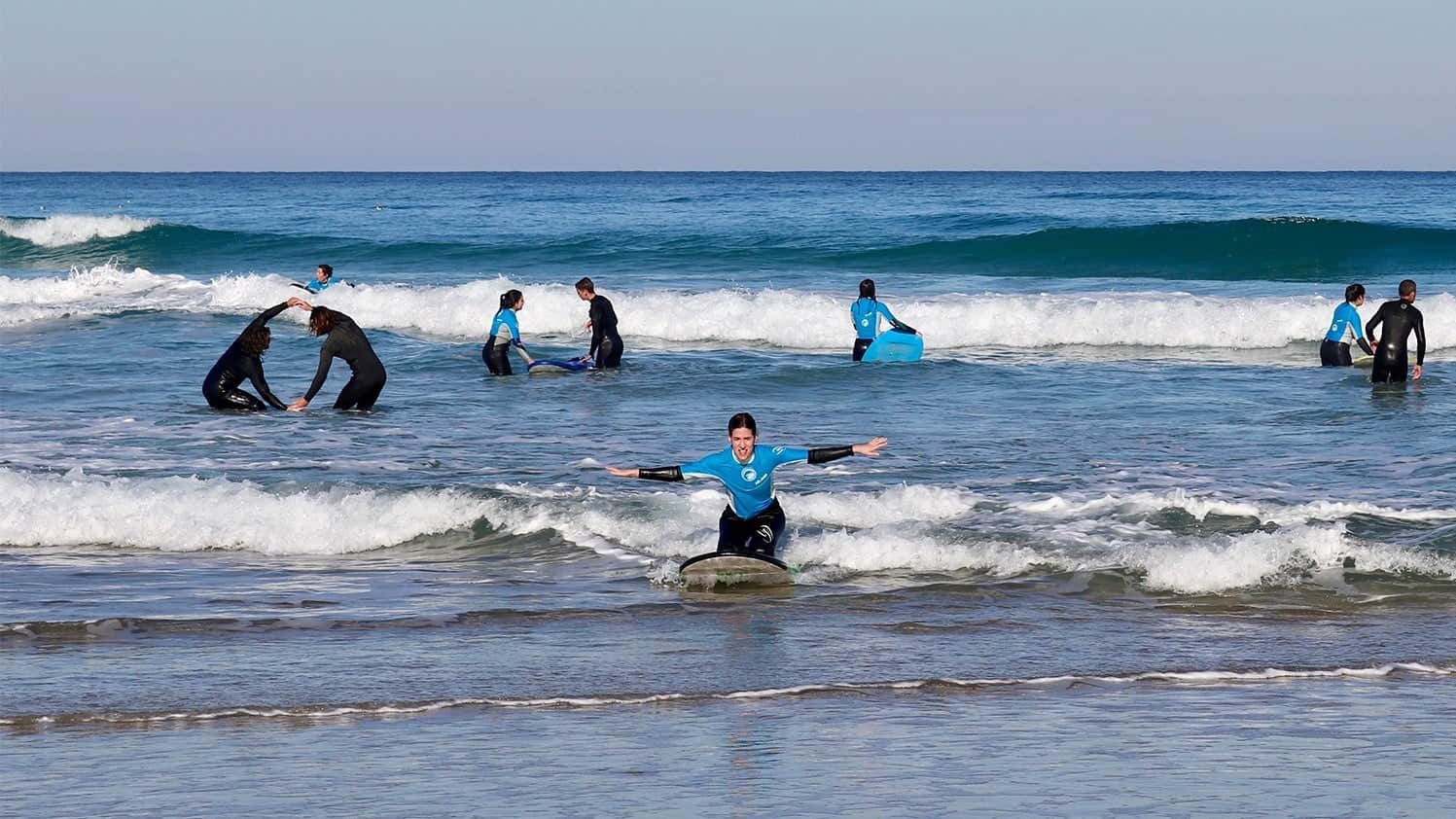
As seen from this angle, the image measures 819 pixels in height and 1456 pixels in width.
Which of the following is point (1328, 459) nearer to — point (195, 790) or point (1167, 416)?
point (1167, 416)

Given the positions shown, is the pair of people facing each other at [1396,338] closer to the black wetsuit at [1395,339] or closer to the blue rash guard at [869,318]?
the black wetsuit at [1395,339]

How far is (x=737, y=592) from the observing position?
35.9 ft

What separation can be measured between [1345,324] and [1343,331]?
181 millimetres

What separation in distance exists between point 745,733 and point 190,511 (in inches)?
282

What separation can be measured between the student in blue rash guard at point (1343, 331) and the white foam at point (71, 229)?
38693 mm

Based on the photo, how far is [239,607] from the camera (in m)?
10.4

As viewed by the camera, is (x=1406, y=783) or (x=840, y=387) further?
(x=840, y=387)

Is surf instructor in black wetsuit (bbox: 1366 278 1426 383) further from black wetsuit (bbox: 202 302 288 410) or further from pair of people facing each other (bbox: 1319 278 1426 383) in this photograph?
black wetsuit (bbox: 202 302 288 410)

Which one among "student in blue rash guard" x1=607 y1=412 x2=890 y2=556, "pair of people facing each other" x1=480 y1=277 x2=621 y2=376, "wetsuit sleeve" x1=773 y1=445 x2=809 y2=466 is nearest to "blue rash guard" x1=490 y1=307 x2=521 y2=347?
"pair of people facing each other" x1=480 y1=277 x2=621 y2=376

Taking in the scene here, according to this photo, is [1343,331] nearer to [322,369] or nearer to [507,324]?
[507,324]

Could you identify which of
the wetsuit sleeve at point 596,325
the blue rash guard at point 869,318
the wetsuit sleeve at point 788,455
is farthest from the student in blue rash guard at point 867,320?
the wetsuit sleeve at point 788,455

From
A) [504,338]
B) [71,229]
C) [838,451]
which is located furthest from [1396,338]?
[71,229]

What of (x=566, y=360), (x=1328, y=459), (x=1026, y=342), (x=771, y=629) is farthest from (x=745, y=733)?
(x=1026, y=342)

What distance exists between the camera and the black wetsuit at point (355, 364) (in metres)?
18.8
